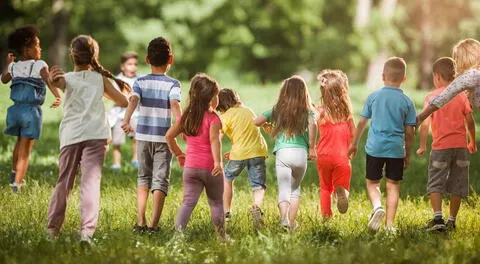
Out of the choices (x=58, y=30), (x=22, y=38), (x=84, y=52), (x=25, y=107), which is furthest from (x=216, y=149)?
(x=58, y=30)

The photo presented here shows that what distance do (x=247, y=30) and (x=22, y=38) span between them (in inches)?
1173

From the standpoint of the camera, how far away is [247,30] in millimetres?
38094

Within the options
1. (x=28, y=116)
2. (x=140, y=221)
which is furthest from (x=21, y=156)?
(x=140, y=221)

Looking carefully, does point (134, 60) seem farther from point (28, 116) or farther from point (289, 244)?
point (289, 244)

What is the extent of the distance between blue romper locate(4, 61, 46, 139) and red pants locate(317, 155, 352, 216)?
144 inches

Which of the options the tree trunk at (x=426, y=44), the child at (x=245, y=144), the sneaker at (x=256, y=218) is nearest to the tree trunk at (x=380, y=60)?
the tree trunk at (x=426, y=44)

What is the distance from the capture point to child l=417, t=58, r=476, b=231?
7961 mm

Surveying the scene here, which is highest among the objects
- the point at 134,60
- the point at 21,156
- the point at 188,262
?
the point at 134,60

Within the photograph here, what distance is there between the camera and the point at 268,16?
127 ft

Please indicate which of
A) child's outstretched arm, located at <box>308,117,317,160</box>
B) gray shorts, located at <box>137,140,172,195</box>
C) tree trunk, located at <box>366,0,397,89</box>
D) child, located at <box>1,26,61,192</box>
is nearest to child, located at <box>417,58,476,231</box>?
child's outstretched arm, located at <box>308,117,317,160</box>

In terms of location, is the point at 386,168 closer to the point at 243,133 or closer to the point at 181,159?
the point at 243,133

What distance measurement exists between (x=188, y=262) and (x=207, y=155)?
4.46ft

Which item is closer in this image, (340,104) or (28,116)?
(340,104)

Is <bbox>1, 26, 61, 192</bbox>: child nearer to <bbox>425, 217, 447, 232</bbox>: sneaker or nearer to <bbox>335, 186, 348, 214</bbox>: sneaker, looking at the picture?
<bbox>335, 186, 348, 214</bbox>: sneaker
